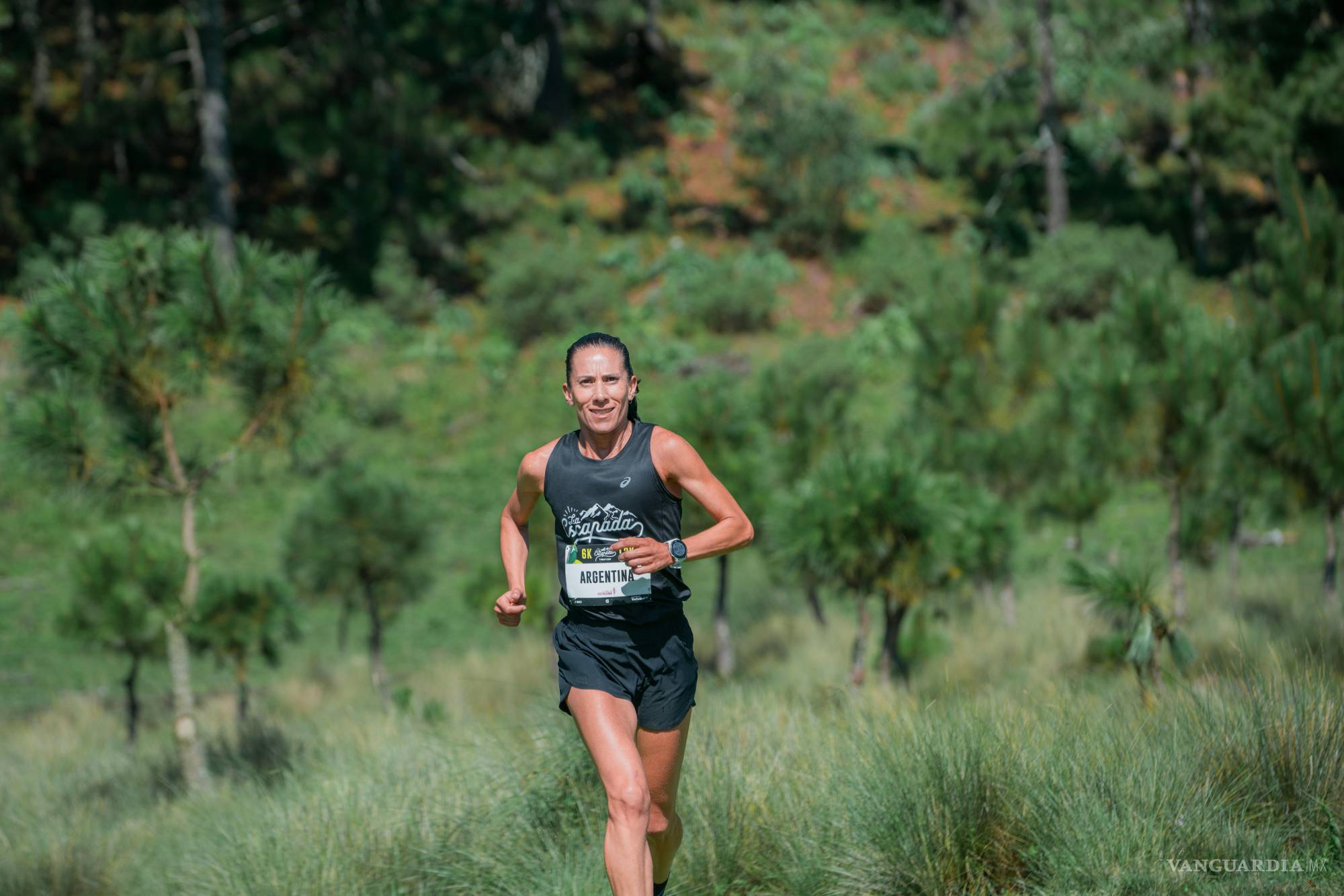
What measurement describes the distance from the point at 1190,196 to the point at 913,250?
6.81 meters

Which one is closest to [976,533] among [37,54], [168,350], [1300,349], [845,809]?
[1300,349]

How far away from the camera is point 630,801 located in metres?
3.12

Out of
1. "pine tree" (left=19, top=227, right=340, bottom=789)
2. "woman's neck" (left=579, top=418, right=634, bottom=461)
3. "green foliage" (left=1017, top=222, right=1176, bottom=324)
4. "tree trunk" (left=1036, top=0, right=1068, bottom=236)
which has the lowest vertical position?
"woman's neck" (left=579, top=418, right=634, bottom=461)

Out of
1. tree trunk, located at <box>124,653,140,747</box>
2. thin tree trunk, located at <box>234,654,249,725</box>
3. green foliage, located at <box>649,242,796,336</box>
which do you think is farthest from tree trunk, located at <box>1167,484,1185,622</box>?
green foliage, located at <box>649,242,796,336</box>

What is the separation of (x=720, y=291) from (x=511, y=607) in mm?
19812

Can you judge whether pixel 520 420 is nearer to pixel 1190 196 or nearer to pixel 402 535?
pixel 402 535

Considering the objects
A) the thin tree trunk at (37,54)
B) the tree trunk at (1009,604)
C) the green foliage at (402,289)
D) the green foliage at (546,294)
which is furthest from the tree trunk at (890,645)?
the thin tree trunk at (37,54)

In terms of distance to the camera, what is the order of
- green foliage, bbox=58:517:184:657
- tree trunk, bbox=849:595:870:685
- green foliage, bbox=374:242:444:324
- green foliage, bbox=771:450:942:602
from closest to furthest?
green foliage, bbox=771:450:942:602 → tree trunk, bbox=849:595:870:685 → green foliage, bbox=58:517:184:657 → green foliage, bbox=374:242:444:324

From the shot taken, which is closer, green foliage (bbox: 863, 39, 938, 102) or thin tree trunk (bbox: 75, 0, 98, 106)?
thin tree trunk (bbox: 75, 0, 98, 106)

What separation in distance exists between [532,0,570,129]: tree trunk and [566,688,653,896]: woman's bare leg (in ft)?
87.3

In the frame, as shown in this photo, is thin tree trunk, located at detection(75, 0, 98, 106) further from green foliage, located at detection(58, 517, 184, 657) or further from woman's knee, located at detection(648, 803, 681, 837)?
woman's knee, located at detection(648, 803, 681, 837)

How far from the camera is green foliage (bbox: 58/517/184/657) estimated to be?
9492 mm

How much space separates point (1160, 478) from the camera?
9906mm

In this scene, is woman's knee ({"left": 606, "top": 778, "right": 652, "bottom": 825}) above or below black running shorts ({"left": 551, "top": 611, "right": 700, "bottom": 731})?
below
